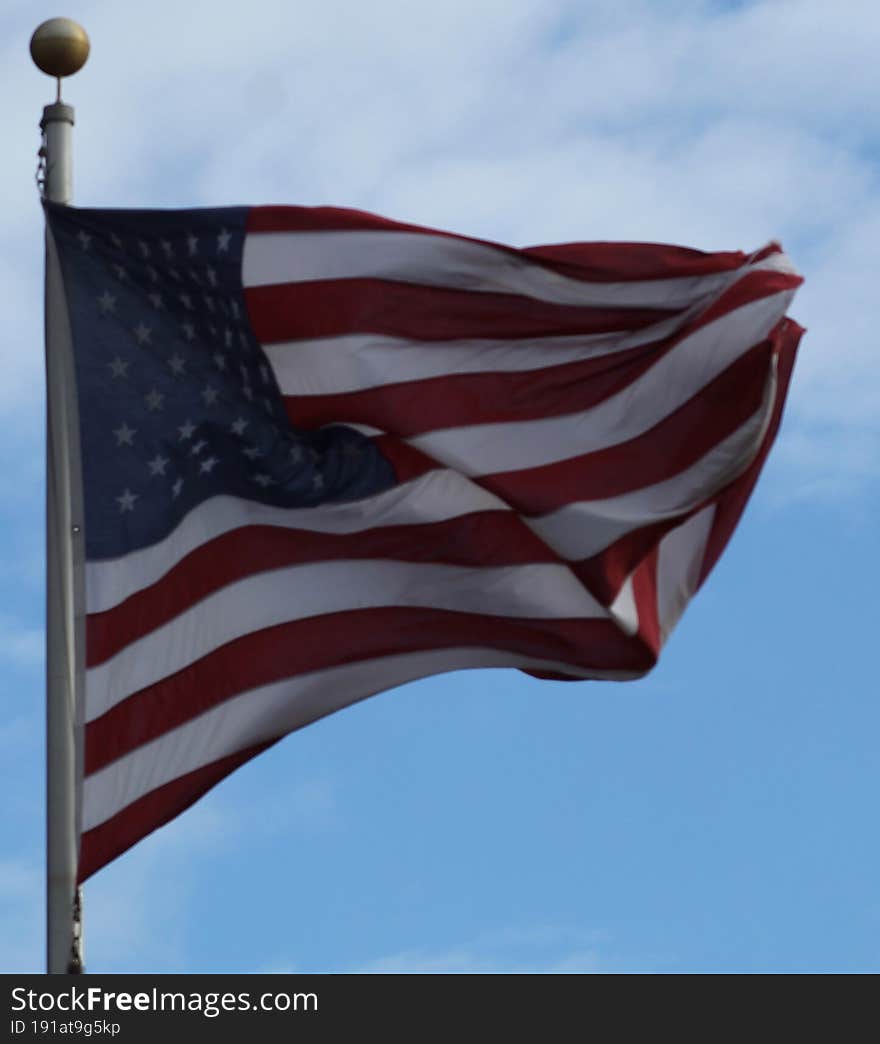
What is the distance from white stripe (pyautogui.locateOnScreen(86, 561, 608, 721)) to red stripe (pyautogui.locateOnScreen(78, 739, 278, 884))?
679mm

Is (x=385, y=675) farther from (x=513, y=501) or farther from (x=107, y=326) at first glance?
(x=107, y=326)

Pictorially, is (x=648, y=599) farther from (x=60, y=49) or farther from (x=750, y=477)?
(x=60, y=49)

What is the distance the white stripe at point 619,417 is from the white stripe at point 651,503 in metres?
0.36

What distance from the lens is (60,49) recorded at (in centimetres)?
1858

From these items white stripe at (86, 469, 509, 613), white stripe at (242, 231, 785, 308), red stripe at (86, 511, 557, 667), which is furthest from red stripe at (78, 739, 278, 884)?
white stripe at (242, 231, 785, 308)

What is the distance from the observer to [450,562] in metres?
18.6

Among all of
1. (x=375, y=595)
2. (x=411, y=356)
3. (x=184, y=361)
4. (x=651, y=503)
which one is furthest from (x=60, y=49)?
(x=651, y=503)

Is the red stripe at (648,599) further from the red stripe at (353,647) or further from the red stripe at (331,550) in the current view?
the red stripe at (331,550)

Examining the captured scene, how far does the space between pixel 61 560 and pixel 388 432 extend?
7.00 ft

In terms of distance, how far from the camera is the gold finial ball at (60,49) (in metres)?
18.6

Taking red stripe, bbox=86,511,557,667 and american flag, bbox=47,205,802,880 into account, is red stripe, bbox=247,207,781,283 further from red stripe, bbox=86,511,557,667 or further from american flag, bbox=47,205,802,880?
red stripe, bbox=86,511,557,667

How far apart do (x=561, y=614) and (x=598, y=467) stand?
92cm

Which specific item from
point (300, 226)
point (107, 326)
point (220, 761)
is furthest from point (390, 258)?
point (220, 761)

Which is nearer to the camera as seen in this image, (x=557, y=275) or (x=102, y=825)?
(x=102, y=825)
